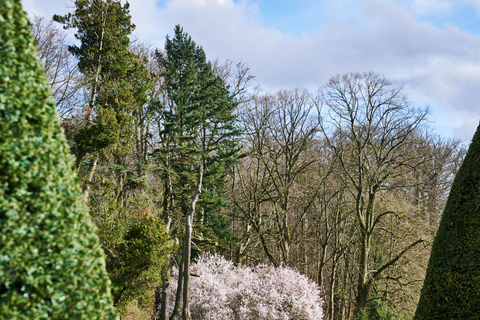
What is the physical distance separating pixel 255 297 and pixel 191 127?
795cm

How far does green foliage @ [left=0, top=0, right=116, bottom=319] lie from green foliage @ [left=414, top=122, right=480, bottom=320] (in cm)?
448

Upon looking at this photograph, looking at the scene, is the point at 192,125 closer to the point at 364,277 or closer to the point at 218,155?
the point at 218,155

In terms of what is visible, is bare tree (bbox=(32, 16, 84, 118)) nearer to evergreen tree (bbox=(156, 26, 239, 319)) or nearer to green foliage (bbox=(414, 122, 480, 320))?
evergreen tree (bbox=(156, 26, 239, 319))

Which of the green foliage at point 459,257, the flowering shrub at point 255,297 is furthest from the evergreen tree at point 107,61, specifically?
the green foliage at point 459,257

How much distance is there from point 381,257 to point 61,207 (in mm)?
17206

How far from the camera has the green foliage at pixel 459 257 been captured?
4984 mm

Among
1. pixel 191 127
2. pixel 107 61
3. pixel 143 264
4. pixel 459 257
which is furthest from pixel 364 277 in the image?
pixel 107 61

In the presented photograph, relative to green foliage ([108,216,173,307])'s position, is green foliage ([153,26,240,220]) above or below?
above

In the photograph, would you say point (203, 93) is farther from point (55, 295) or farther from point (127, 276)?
point (55, 295)

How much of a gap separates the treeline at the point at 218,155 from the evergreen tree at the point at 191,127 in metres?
0.06

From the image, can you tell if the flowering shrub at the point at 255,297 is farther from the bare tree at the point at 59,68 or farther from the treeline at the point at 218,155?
the bare tree at the point at 59,68

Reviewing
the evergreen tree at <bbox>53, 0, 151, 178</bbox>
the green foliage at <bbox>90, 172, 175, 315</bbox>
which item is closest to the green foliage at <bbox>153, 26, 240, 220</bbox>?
the evergreen tree at <bbox>53, 0, 151, 178</bbox>

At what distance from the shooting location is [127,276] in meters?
9.65

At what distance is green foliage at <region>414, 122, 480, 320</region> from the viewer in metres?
4.98
